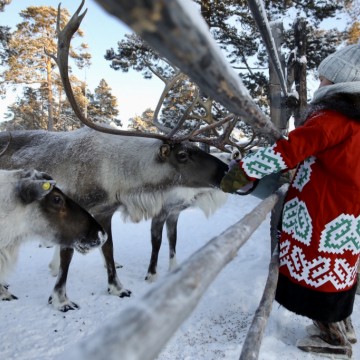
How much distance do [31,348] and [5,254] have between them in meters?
0.72

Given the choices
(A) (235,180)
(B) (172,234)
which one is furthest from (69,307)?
(A) (235,180)

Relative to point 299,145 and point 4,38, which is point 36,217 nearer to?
point 299,145

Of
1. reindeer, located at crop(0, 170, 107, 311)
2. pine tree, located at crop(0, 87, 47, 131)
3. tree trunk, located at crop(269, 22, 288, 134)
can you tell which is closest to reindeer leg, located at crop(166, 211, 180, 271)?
tree trunk, located at crop(269, 22, 288, 134)

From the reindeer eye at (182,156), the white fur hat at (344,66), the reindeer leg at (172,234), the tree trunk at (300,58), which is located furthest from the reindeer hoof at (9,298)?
the tree trunk at (300,58)

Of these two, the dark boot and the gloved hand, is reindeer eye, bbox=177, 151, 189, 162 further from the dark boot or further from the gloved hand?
the dark boot

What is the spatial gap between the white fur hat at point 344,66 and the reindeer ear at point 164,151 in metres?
2.11

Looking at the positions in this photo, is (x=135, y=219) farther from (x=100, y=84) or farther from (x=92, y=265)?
(x=100, y=84)

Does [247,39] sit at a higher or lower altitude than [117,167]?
higher

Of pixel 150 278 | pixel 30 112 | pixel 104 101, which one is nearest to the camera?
pixel 150 278

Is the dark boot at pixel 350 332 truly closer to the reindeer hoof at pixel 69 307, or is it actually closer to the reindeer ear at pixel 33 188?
the reindeer ear at pixel 33 188

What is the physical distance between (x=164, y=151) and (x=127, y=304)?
203cm

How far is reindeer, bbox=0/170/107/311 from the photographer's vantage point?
8.04ft

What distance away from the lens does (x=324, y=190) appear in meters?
1.82

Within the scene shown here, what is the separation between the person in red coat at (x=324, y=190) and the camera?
1679 millimetres
